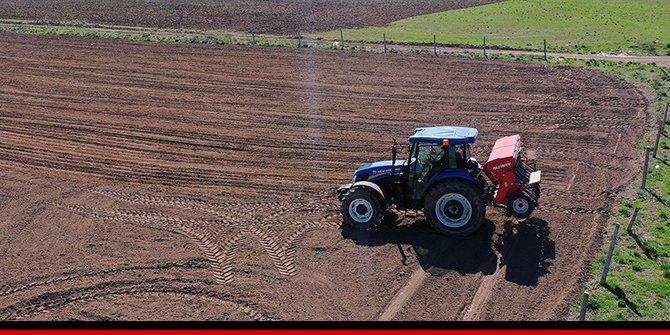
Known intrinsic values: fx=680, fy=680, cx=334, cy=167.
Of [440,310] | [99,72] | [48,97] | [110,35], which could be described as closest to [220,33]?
[110,35]

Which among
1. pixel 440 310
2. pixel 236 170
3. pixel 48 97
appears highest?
pixel 48 97

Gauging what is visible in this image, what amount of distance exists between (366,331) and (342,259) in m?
2.98

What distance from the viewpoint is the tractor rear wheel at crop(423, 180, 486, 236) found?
50.4 feet

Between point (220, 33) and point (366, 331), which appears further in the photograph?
point (220, 33)

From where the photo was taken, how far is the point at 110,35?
47.1m

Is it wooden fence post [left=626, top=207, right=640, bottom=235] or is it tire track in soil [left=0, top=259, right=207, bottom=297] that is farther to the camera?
wooden fence post [left=626, top=207, right=640, bottom=235]

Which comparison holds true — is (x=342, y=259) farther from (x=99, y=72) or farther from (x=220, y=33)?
(x=220, y=33)

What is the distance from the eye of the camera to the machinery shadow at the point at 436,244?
1464cm

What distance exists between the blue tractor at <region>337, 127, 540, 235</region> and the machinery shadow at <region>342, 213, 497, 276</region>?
A: 261 mm

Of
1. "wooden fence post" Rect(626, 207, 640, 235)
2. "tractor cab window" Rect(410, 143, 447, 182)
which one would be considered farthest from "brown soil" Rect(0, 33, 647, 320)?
"tractor cab window" Rect(410, 143, 447, 182)

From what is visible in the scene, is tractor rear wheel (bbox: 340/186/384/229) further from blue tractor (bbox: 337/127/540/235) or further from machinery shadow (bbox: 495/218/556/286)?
machinery shadow (bbox: 495/218/556/286)

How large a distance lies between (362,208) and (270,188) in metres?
3.91

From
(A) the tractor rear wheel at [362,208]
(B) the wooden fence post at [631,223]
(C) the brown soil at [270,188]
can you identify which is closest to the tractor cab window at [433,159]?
(A) the tractor rear wheel at [362,208]

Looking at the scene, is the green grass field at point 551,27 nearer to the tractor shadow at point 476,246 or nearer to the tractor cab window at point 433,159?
the tractor shadow at point 476,246
